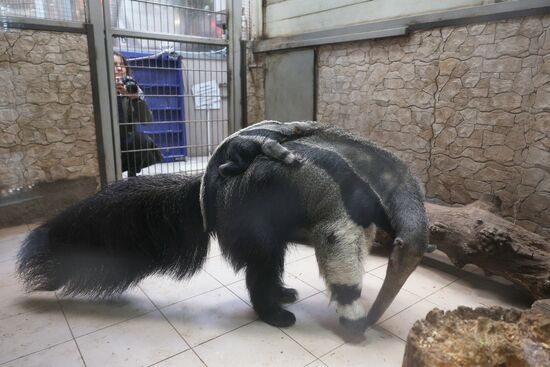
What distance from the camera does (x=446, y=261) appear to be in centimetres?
303

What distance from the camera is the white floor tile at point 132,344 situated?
1916 mm

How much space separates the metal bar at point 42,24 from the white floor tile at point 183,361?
3.44 m

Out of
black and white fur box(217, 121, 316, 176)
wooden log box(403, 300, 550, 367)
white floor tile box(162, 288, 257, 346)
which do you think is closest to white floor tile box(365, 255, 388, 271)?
white floor tile box(162, 288, 257, 346)

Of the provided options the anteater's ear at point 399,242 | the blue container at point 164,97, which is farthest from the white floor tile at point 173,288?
the blue container at point 164,97

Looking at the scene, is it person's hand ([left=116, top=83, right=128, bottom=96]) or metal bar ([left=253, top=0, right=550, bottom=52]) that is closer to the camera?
metal bar ([left=253, top=0, right=550, bottom=52])

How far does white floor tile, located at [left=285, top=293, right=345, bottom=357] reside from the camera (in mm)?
2062

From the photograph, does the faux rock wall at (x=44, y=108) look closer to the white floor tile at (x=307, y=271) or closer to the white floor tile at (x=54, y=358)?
the white floor tile at (x=54, y=358)

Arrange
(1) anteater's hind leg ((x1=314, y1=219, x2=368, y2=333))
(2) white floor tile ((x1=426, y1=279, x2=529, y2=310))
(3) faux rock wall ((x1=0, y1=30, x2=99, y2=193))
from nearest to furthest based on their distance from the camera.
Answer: (1) anteater's hind leg ((x1=314, y1=219, x2=368, y2=333))
(2) white floor tile ((x1=426, y1=279, x2=529, y2=310))
(3) faux rock wall ((x1=0, y1=30, x2=99, y2=193))

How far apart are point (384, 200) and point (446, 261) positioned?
4.85 feet

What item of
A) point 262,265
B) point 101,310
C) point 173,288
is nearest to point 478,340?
point 262,265

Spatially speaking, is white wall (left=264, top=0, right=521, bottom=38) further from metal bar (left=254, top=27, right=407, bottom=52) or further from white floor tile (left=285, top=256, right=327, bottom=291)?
white floor tile (left=285, top=256, right=327, bottom=291)

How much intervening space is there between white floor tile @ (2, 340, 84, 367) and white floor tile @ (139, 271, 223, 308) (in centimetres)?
58

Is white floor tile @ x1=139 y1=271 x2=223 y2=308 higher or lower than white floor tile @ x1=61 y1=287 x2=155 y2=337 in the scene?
lower

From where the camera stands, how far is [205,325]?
2240 millimetres
